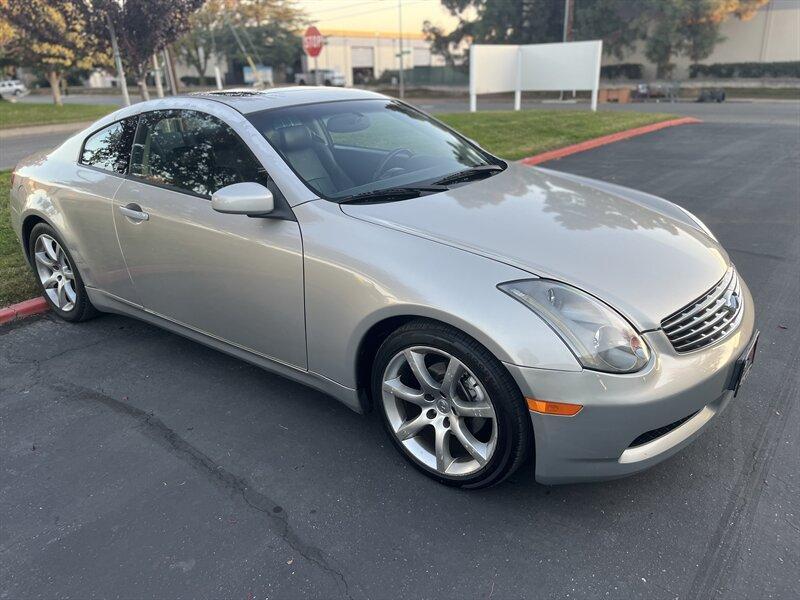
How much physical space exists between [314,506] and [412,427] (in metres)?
0.53

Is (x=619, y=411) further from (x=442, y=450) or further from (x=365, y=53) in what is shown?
(x=365, y=53)

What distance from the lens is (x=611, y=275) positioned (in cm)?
246

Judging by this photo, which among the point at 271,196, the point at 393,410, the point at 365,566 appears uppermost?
the point at 271,196

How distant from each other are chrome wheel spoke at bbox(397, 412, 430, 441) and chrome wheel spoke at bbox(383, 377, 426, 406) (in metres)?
0.07

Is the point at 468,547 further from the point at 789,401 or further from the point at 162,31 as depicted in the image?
the point at 162,31

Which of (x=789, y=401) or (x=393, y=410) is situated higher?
(x=393, y=410)

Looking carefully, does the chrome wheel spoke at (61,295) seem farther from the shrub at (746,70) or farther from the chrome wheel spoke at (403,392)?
the shrub at (746,70)

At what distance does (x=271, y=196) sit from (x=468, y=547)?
5.71 ft

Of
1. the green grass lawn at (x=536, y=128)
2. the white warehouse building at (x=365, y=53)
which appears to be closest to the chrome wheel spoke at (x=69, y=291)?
the green grass lawn at (x=536, y=128)

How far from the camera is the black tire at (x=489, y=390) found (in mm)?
2316

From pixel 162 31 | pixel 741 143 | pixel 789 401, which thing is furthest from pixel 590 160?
pixel 162 31

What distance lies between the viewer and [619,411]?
219cm

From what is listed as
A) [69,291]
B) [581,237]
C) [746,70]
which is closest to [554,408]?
[581,237]

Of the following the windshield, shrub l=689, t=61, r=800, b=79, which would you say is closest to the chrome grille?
the windshield
